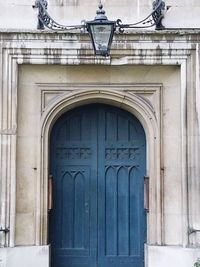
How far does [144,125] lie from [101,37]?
72.6 inches

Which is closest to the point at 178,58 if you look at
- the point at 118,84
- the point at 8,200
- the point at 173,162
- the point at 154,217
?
the point at 118,84

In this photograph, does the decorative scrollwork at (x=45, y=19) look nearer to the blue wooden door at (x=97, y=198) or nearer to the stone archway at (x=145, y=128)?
the stone archway at (x=145, y=128)

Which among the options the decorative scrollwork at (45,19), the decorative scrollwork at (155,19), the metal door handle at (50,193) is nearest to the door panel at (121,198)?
the metal door handle at (50,193)

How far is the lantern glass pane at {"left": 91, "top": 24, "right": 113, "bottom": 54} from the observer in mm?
6570

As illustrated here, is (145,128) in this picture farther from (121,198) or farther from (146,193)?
(121,198)

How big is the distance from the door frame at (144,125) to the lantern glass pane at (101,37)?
1.25 m

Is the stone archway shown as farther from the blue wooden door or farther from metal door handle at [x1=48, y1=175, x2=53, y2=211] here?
the blue wooden door

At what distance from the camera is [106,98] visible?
26.0ft

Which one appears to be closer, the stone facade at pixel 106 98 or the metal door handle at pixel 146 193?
the stone facade at pixel 106 98

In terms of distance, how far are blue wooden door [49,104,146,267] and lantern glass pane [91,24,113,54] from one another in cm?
186

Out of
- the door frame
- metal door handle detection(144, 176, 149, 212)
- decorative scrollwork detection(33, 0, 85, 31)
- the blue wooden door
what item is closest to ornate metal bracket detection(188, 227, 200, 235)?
the door frame

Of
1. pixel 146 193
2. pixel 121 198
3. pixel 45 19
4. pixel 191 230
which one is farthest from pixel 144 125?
pixel 45 19

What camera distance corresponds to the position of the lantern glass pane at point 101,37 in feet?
21.6

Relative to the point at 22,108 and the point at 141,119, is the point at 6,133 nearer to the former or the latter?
the point at 22,108
